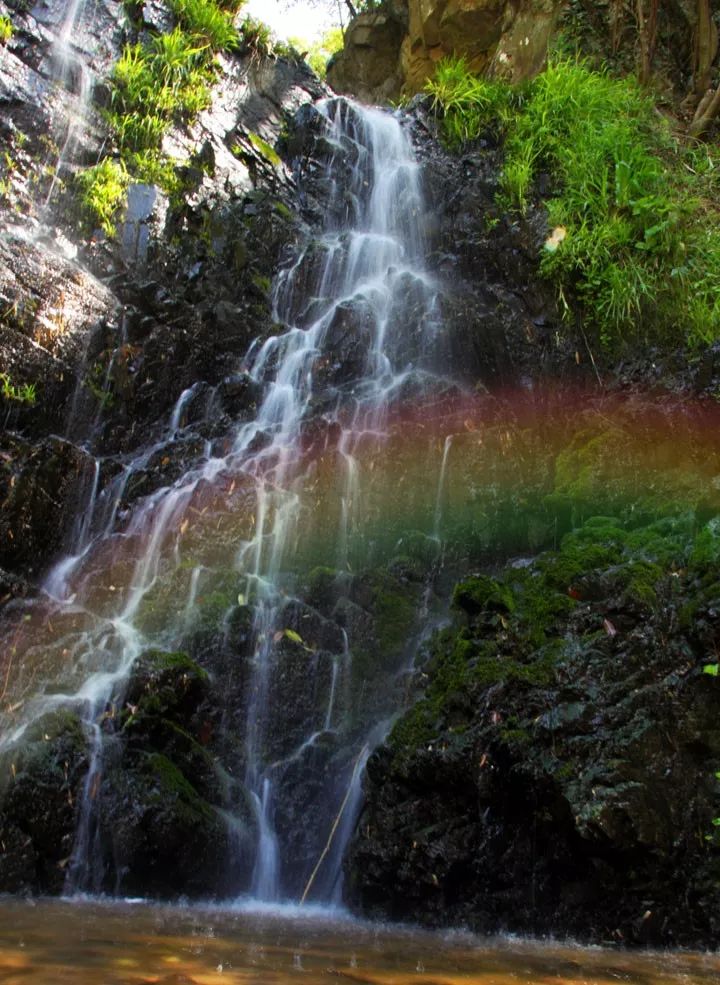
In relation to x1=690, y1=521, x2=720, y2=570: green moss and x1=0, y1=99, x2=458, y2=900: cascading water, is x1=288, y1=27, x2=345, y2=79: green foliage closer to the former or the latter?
x1=0, y1=99, x2=458, y2=900: cascading water

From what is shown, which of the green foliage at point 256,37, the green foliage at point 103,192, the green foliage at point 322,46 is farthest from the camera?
the green foliage at point 322,46

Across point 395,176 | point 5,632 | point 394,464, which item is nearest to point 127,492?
point 5,632

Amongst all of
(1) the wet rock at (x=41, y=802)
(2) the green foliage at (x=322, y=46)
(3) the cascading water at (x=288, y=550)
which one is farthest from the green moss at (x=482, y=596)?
(2) the green foliage at (x=322, y=46)

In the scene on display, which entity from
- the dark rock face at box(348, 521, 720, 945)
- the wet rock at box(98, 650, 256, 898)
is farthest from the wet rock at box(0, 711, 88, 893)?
the dark rock face at box(348, 521, 720, 945)

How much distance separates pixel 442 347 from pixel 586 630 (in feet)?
14.5

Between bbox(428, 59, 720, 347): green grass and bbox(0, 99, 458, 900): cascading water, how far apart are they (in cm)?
154

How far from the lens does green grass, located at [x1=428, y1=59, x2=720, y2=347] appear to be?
841 centimetres

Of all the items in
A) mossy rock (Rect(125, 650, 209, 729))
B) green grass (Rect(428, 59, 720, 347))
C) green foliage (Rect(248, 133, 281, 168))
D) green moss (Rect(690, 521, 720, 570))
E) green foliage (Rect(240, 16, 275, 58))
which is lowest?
mossy rock (Rect(125, 650, 209, 729))

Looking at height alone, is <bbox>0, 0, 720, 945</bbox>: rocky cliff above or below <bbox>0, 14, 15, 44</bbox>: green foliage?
below

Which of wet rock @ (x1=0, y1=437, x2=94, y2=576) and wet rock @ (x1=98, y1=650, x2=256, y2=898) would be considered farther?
wet rock @ (x1=0, y1=437, x2=94, y2=576)

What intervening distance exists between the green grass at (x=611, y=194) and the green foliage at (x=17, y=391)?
5.85 meters

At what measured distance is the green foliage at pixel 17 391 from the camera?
8141 mm

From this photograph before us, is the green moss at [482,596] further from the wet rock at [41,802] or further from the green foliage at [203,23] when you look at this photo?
A: the green foliage at [203,23]

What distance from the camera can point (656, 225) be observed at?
8.59m
